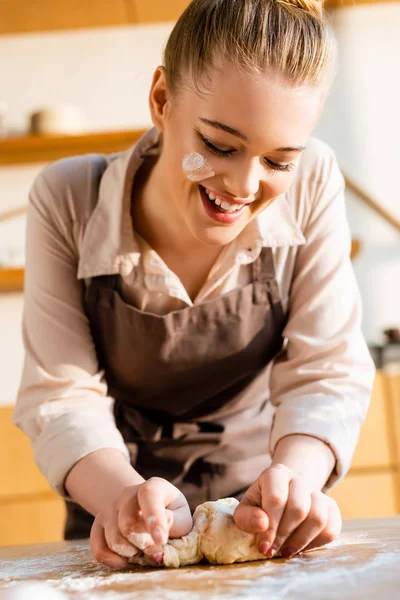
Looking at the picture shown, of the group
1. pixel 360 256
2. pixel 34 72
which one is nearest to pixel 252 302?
pixel 360 256

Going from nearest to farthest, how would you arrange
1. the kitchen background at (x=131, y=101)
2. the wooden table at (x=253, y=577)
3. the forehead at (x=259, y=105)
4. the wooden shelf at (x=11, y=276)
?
the wooden table at (x=253, y=577) → the forehead at (x=259, y=105) → the wooden shelf at (x=11, y=276) → the kitchen background at (x=131, y=101)

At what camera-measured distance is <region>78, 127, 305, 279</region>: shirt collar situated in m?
→ 1.13

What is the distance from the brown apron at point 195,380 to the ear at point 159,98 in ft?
0.83

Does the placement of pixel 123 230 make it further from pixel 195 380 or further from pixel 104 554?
pixel 104 554

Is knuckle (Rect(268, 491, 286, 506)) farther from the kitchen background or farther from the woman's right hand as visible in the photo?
the kitchen background

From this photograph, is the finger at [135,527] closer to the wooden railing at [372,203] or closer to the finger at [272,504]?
the finger at [272,504]

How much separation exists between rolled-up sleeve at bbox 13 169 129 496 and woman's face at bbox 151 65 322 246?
0.84 feet

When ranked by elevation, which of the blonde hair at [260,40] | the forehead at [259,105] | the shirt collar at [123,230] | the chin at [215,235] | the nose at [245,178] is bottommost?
the shirt collar at [123,230]

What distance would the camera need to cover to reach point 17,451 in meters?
2.61

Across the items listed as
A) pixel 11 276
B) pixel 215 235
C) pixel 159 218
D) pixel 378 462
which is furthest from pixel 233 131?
pixel 11 276

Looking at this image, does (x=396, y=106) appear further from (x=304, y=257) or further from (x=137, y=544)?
(x=137, y=544)

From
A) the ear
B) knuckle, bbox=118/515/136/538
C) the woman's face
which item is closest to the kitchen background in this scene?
the ear

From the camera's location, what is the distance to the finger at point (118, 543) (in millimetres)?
777

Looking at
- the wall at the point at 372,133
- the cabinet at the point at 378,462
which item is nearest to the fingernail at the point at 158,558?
the cabinet at the point at 378,462
